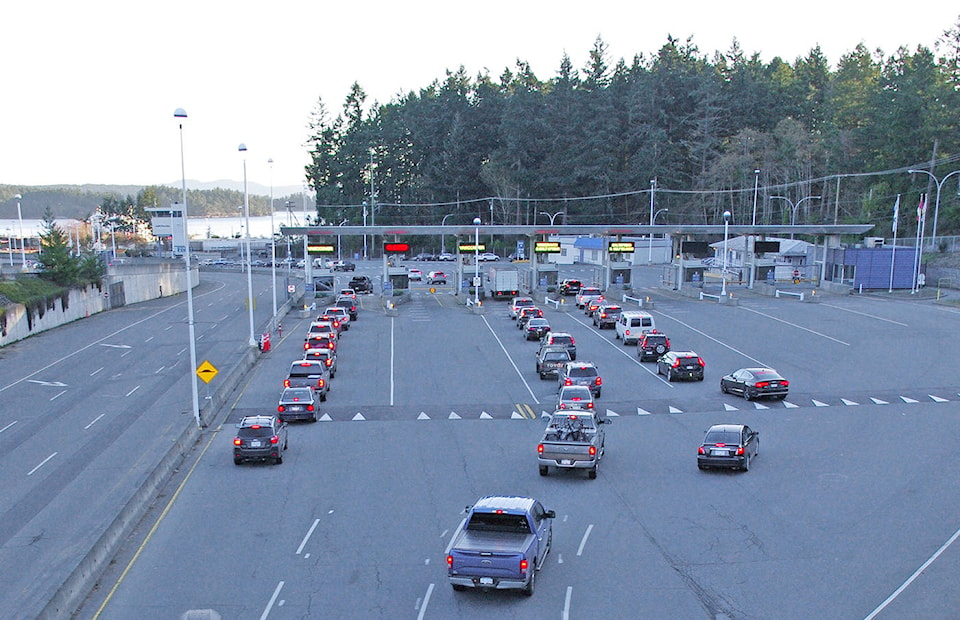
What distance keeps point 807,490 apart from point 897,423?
943 cm

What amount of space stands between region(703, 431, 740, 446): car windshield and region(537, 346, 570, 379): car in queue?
14.1m

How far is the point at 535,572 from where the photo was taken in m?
14.3

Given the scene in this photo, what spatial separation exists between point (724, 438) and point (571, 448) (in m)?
4.24

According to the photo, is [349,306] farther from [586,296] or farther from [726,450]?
[726,450]

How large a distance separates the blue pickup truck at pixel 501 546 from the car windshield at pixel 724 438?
8060 millimetres

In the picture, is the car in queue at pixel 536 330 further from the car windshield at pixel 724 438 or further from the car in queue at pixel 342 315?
the car windshield at pixel 724 438

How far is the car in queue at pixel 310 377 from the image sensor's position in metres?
31.8

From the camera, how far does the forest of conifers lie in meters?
96.7

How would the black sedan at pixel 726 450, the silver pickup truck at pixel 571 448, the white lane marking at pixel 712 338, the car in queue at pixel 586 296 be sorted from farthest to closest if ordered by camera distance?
the car in queue at pixel 586 296 → the white lane marking at pixel 712 338 → the black sedan at pixel 726 450 → the silver pickup truck at pixel 571 448

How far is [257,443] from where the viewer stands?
22656 mm

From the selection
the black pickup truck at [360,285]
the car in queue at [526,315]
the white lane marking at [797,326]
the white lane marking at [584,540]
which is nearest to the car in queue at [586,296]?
the car in queue at [526,315]

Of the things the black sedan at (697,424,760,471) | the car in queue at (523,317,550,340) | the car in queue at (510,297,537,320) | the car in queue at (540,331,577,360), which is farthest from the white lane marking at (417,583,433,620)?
the car in queue at (510,297,537,320)

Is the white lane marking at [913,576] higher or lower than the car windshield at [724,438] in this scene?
lower

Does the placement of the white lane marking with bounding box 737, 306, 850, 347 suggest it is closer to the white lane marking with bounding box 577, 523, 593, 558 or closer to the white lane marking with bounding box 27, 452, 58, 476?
the white lane marking with bounding box 577, 523, 593, 558
